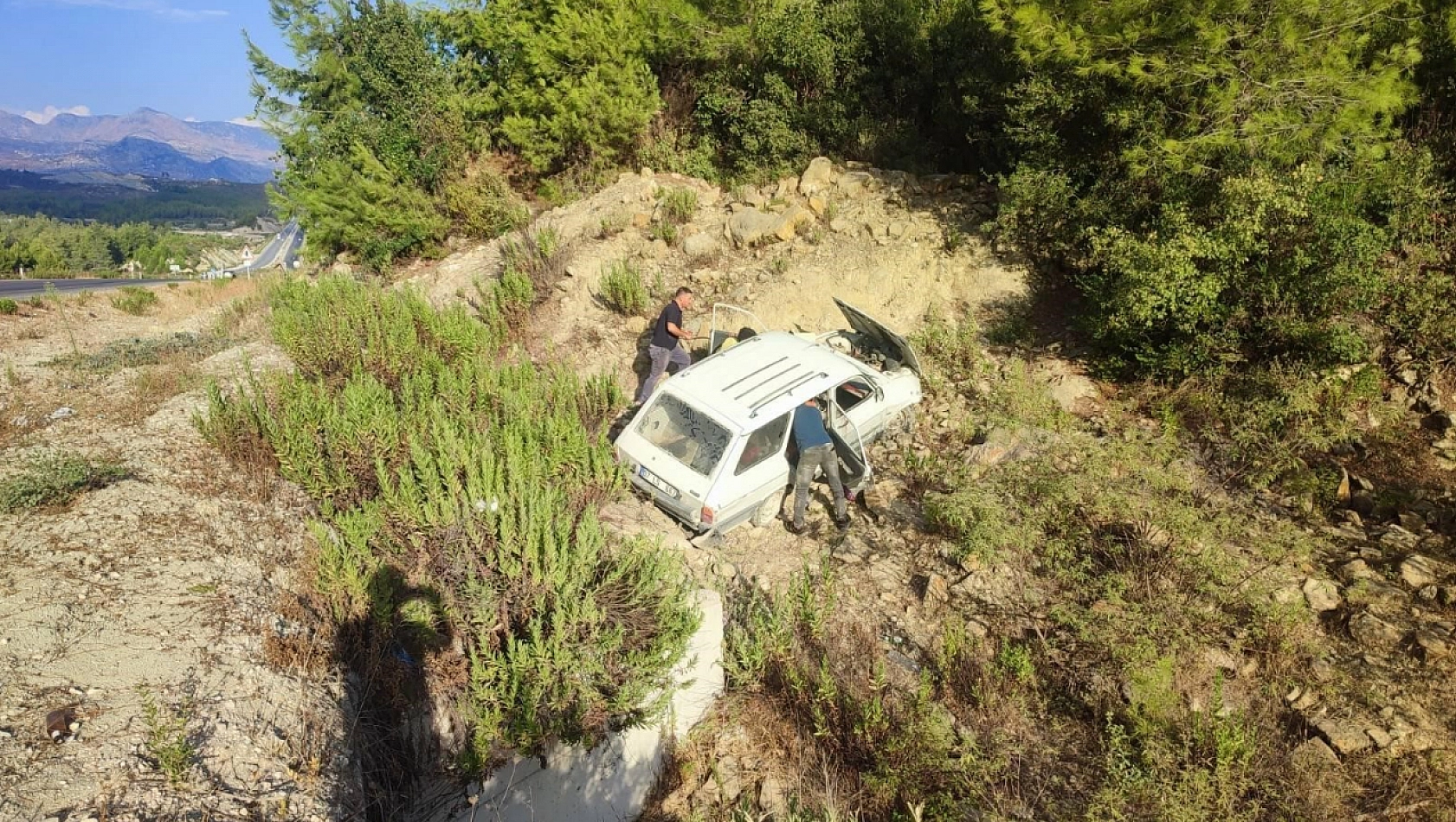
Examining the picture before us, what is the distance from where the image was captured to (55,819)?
2697 mm

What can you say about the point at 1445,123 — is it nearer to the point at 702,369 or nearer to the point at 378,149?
the point at 702,369

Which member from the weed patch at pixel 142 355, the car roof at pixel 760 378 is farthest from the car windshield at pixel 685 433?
the weed patch at pixel 142 355

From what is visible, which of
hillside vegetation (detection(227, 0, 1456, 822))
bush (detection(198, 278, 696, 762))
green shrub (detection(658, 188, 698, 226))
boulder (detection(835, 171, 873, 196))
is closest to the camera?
bush (detection(198, 278, 696, 762))

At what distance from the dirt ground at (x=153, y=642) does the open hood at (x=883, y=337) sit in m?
5.51

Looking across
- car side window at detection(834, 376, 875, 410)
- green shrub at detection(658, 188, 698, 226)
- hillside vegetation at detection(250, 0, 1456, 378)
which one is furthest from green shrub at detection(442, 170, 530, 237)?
car side window at detection(834, 376, 875, 410)

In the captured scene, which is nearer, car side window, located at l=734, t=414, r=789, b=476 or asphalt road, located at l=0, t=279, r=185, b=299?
car side window, located at l=734, t=414, r=789, b=476

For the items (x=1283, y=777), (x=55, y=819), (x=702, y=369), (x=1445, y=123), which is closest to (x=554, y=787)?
(x=55, y=819)

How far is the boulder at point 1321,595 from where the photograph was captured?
16.0 ft

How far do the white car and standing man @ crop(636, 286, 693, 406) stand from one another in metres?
1.17

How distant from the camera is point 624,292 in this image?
9.84m

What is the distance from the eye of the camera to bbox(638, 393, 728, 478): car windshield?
5.77m

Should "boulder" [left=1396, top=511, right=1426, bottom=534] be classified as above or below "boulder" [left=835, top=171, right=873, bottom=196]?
below

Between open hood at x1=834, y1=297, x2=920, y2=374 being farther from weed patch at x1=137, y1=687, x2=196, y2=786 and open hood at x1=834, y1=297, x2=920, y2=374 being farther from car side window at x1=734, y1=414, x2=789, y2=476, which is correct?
weed patch at x1=137, y1=687, x2=196, y2=786

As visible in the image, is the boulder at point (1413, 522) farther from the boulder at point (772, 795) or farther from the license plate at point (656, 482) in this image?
the license plate at point (656, 482)
